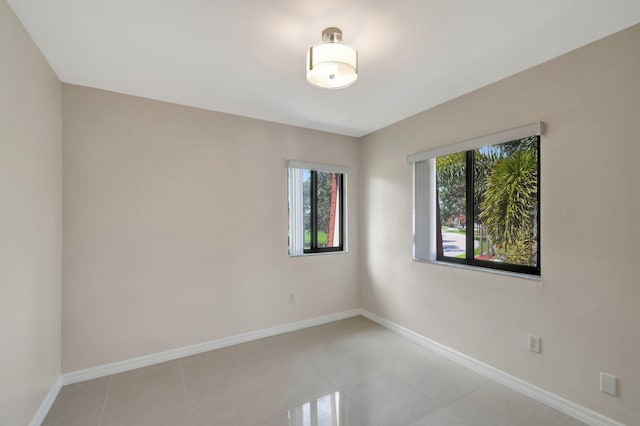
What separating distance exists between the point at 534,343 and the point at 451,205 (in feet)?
4.51

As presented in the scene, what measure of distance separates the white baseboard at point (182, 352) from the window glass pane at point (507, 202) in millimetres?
2127

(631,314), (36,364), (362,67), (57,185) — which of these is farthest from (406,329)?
(57,185)

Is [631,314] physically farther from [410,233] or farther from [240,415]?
[240,415]

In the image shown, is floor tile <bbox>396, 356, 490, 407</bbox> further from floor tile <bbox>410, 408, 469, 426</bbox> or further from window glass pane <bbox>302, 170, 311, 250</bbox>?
window glass pane <bbox>302, 170, 311, 250</bbox>

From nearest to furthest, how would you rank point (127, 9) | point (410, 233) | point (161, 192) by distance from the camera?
point (127, 9)
point (161, 192)
point (410, 233)

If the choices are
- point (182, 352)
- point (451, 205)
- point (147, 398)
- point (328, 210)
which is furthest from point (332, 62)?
point (182, 352)

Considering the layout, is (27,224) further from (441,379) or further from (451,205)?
(451,205)

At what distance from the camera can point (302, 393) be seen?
2.23 meters

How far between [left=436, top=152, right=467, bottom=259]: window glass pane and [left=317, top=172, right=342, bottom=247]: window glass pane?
136cm

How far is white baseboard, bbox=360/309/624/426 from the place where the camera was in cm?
187

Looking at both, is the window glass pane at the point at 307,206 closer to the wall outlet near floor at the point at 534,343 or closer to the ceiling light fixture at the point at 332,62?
the ceiling light fixture at the point at 332,62

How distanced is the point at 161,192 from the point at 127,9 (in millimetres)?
1576

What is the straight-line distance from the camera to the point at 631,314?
5.67 ft

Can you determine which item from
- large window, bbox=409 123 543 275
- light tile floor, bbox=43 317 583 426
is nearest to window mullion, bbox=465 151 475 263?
large window, bbox=409 123 543 275
